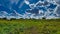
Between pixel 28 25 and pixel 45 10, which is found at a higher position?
pixel 45 10

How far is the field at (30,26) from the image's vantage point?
300cm

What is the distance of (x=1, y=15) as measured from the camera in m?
3.28

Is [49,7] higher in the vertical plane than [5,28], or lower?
higher

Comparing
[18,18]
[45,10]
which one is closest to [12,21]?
[18,18]

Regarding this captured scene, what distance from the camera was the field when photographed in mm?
2998

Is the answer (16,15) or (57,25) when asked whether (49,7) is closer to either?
(57,25)

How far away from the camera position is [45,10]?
10.7 ft

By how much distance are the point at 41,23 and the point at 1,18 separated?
0.67 meters

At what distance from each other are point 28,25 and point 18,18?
0.89 feet

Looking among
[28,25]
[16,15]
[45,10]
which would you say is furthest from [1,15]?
[45,10]

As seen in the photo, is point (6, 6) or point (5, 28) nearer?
point (5, 28)

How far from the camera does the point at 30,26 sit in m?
3.11

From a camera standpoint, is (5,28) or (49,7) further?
(49,7)

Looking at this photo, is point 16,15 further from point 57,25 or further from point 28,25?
point 57,25
